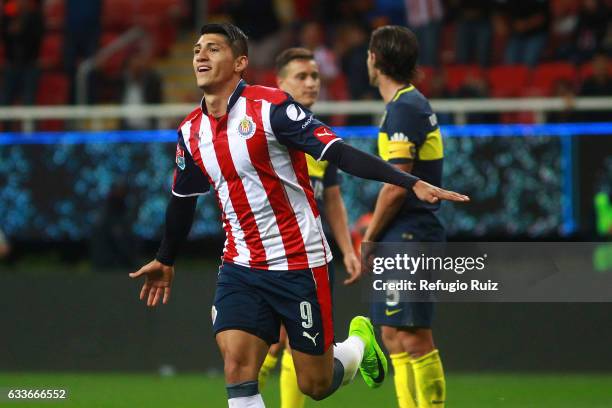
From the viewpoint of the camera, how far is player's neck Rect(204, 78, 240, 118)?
681 centimetres

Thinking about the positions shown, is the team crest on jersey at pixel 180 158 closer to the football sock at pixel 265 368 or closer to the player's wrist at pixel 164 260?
the player's wrist at pixel 164 260

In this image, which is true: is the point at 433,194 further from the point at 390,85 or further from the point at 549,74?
the point at 549,74

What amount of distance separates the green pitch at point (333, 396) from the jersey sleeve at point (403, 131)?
3.11 metres

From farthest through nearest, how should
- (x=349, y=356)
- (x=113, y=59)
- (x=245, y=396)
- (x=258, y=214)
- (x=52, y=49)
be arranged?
(x=52, y=49), (x=113, y=59), (x=349, y=356), (x=258, y=214), (x=245, y=396)

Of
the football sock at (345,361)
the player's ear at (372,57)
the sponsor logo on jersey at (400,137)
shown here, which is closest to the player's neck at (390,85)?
the player's ear at (372,57)

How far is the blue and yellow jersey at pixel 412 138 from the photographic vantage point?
7.70 m

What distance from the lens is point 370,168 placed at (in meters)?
6.42

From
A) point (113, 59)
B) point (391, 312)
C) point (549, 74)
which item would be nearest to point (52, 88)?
point (113, 59)

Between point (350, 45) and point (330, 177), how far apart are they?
7.93 m

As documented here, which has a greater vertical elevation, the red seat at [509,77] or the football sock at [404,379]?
the red seat at [509,77]

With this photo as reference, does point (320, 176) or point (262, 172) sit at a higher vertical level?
point (320, 176)

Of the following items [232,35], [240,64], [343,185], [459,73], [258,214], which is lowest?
[258,214]

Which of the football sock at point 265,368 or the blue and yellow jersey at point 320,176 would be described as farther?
the football sock at point 265,368

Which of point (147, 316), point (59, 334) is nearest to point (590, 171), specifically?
point (147, 316)
